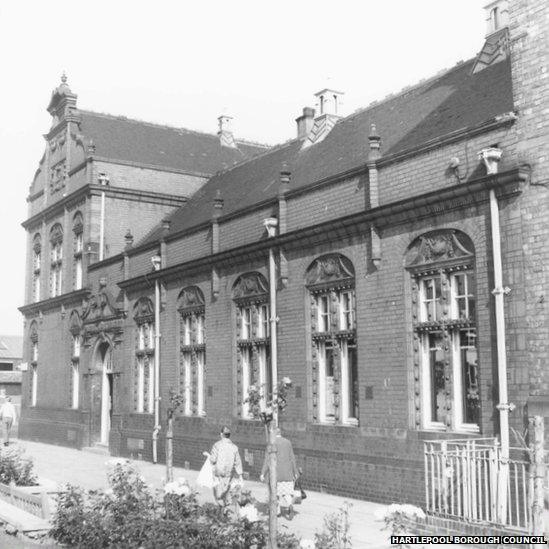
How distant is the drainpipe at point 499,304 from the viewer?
1229 centimetres

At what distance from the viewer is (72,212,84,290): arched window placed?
29473 millimetres

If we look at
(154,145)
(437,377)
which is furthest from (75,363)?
(437,377)

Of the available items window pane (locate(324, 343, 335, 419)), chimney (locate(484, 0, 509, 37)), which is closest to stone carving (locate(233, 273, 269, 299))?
window pane (locate(324, 343, 335, 419))

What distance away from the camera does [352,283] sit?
1608cm

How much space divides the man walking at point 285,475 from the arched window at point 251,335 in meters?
4.96

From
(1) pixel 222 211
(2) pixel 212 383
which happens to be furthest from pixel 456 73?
(2) pixel 212 383

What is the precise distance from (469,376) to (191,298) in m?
9.97

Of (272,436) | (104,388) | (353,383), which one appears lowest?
(272,436)

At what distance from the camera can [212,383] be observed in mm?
20516

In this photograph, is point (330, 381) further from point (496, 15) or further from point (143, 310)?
point (496, 15)

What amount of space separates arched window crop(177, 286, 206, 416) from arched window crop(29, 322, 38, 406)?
525 inches

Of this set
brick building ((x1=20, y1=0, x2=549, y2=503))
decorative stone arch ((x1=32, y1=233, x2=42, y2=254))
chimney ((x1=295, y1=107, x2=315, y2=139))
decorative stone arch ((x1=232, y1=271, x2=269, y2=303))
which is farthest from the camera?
decorative stone arch ((x1=32, y1=233, x2=42, y2=254))

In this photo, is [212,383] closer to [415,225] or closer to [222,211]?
[222,211]

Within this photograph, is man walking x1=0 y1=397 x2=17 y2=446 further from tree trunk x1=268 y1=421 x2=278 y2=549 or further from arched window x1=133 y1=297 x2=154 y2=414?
tree trunk x1=268 y1=421 x2=278 y2=549
